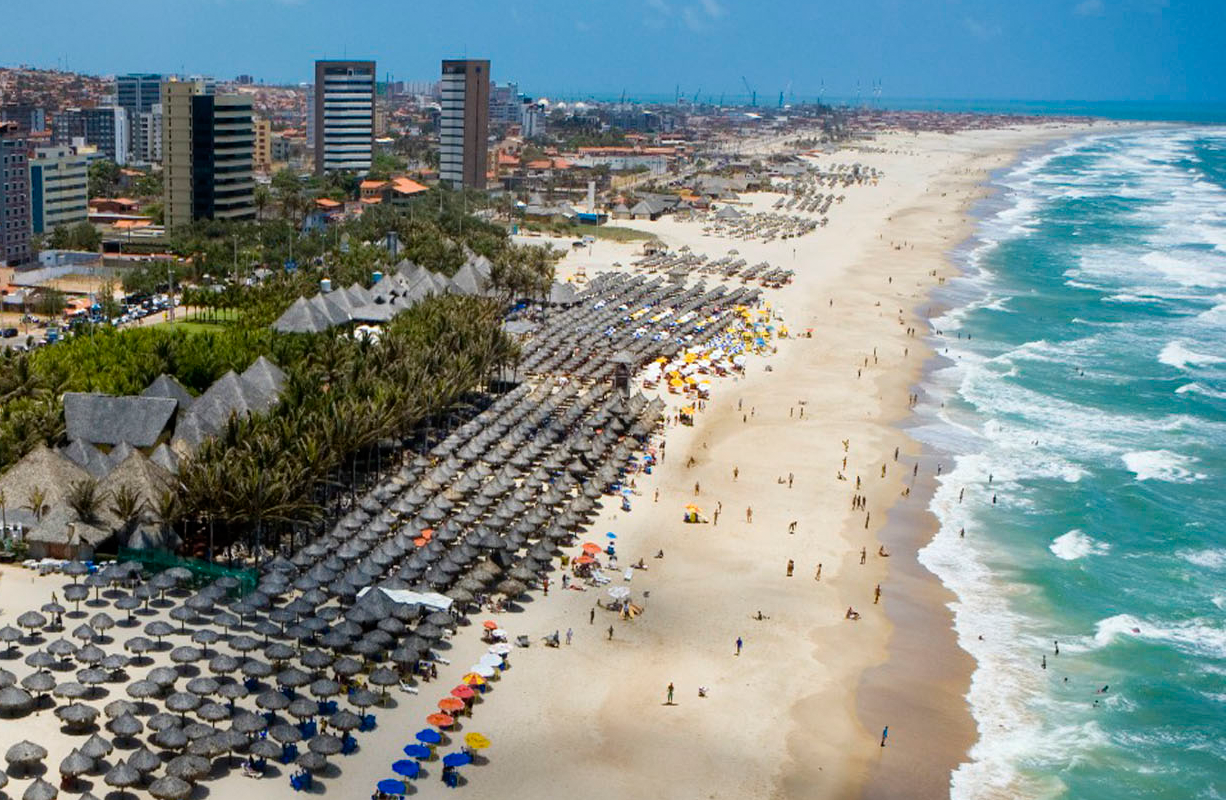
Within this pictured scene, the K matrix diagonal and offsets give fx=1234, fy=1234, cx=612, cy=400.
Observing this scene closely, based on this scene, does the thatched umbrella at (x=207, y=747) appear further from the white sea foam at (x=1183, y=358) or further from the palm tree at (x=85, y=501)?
the white sea foam at (x=1183, y=358)

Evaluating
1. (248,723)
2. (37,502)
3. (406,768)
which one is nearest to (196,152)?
(37,502)

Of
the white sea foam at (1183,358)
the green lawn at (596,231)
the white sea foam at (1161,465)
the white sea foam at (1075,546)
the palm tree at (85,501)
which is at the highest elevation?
the green lawn at (596,231)

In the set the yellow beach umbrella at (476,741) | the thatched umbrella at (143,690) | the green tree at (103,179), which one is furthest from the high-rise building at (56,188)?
the yellow beach umbrella at (476,741)

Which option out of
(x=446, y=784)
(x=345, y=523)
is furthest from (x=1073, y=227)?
(x=446, y=784)

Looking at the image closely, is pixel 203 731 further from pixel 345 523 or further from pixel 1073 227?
pixel 1073 227

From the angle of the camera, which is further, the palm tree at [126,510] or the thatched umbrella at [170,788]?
the palm tree at [126,510]
